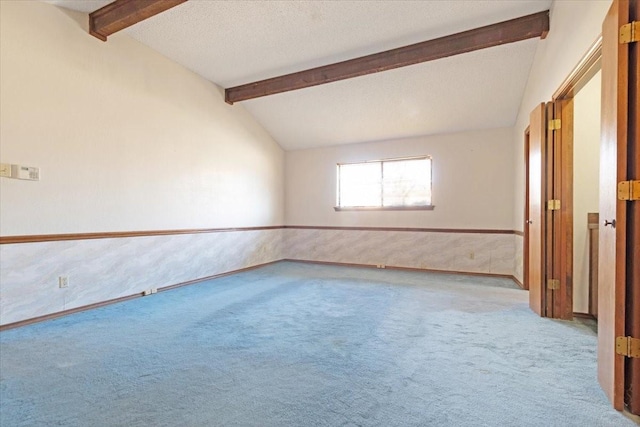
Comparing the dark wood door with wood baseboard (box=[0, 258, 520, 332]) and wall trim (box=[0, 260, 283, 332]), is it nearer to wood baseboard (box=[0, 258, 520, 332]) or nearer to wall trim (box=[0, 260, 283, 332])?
wood baseboard (box=[0, 258, 520, 332])

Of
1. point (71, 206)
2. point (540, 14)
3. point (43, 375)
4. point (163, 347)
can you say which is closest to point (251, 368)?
point (163, 347)

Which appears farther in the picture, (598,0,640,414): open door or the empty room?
the empty room

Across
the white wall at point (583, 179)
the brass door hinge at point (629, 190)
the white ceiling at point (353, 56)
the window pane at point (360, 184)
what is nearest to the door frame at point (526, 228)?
the white ceiling at point (353, 56)

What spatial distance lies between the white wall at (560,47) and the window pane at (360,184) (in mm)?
2351

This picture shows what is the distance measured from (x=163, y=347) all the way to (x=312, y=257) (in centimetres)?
429

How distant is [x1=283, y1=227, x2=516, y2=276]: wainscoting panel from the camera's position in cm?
505

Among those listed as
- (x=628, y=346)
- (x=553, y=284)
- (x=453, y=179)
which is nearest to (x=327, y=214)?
(x=453, y=179)

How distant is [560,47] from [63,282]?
204 inches

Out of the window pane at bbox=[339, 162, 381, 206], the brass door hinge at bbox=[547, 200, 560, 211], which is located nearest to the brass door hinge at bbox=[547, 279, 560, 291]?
the brass door hinge at bbox=[547, 200, 560, 211]

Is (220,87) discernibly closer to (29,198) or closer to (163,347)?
(29,198)

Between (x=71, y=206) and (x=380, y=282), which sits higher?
(x=71, y=206)

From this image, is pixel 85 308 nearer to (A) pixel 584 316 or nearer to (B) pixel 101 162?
(B) pixel 101 162

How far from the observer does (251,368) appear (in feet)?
6.63

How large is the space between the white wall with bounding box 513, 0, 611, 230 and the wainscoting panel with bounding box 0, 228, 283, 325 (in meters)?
4.60
